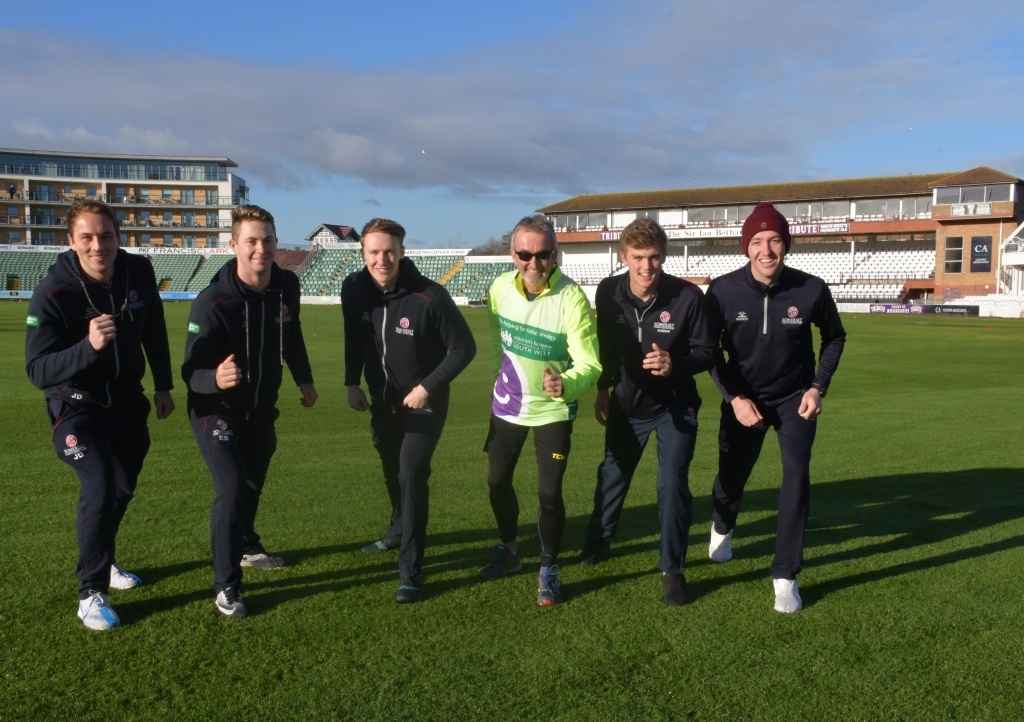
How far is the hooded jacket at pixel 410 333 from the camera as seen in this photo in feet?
15.1

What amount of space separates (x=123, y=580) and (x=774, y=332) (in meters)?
3.61

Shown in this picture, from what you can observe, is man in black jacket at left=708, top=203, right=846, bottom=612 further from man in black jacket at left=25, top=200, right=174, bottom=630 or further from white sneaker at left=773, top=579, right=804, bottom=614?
man in black jacket at left=25, top=200, right=174, bottom=630

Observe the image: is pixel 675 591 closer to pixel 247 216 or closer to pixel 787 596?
pixel 787 596

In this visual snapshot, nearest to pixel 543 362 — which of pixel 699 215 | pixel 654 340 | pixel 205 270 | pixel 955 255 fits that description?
pixel 654 340

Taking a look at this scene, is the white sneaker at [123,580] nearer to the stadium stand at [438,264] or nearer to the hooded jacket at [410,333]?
the hooded jacket at [410,333]

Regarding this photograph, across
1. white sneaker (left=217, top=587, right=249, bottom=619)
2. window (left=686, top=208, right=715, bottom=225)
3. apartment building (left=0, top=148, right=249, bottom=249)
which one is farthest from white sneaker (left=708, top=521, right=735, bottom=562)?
apartment building (left=0, top=148, right=249, bottom=249)

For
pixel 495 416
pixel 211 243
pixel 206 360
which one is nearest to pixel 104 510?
pixel 206 360

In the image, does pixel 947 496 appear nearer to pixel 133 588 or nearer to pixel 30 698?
pixel 133 588

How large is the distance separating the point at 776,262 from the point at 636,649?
6.99 ft

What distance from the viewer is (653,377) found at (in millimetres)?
4684

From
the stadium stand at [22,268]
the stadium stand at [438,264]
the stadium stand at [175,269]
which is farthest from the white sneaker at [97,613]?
the stadium stand at [22,268]

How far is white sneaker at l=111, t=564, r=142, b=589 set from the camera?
4.39 metres

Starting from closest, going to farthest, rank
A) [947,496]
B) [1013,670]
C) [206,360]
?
[1013,670] → [206,360] → [947,496]

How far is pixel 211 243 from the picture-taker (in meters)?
87.6
